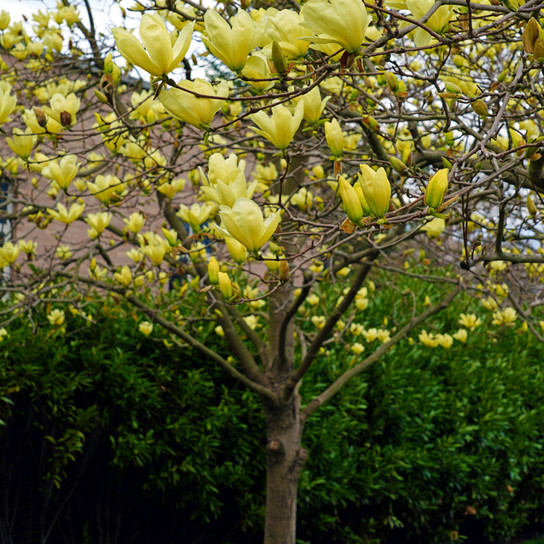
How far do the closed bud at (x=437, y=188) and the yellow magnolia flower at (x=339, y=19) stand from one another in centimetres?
28

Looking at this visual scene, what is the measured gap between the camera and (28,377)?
11.1ft

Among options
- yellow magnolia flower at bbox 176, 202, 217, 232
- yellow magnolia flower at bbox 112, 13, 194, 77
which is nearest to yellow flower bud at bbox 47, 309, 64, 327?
yellow magnolia flower at bbox 176, 202, 217, 232

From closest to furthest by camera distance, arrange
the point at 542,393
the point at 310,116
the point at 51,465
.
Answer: the point at 310,116 → the point at 51,465 → the point at 542,393

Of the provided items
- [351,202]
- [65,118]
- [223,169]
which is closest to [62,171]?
[65,118]

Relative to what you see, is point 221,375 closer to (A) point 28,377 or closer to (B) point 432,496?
(A) point 28,377

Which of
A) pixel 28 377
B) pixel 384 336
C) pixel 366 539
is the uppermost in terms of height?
pixel 384 336

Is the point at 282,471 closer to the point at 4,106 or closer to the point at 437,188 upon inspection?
the point at 4,106

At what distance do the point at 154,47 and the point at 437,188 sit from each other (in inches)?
23.1

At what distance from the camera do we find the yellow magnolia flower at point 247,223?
1191 millimetres

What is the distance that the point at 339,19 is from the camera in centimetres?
104

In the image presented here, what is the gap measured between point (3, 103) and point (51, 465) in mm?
2597

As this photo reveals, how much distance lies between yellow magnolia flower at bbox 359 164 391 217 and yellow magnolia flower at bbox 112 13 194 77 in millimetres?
408

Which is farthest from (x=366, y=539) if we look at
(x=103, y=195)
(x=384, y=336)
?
(x=103, y=195)

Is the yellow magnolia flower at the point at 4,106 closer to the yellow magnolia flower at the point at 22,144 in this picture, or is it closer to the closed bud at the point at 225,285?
the yellow magnolia flower at the point at 22,144
